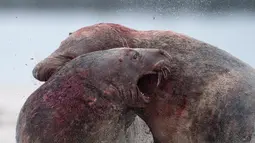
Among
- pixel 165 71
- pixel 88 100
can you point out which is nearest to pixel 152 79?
pixel 165 71

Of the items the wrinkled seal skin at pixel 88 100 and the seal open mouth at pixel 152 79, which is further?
the seal open mouth at pixel 152 79

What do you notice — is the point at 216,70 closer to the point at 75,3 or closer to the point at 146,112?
the point at 146,112

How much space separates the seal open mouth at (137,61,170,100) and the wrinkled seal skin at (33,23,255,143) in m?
0.06

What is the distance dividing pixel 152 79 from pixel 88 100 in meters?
0.38

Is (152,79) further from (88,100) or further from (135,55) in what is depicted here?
(88,100)

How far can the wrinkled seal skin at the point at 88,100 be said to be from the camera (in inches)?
95.7

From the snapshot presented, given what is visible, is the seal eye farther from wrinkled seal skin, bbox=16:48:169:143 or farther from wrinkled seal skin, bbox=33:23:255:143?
wrinkled seal skin, bbox=33:23:255:143

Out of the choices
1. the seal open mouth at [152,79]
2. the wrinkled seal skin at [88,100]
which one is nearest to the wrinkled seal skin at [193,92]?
the seal open mouth at [152,79]

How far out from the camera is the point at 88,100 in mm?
2453

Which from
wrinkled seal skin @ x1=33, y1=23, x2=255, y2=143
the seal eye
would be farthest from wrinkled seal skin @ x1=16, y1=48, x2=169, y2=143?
wrinkled seal skin @ x1=33, y1=23, x2=255, y2=143

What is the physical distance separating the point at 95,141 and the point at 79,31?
2.14ft

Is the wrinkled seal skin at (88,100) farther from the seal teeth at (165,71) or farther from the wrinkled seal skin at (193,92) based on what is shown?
the wrinkled seal skin at (193,92)

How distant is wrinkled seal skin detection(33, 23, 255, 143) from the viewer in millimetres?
2723

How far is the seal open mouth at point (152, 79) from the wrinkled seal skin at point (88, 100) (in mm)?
22
